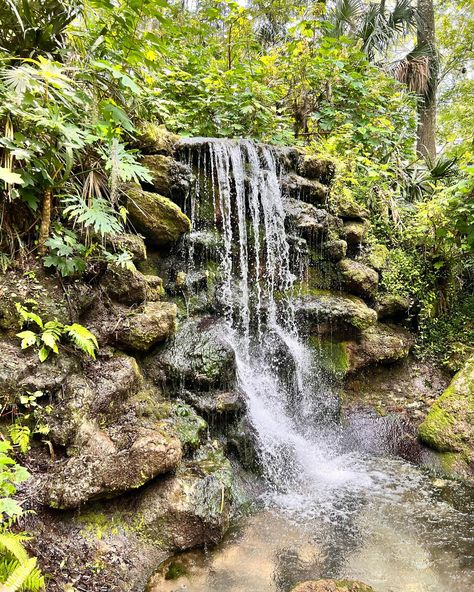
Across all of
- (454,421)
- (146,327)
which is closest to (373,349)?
(454,421)

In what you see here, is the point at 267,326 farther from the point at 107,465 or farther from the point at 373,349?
the point at 107,465

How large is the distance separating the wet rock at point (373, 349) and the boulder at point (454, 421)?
3.12ft

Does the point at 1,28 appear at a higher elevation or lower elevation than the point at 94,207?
higher

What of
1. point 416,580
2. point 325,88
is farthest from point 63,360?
point 325,88

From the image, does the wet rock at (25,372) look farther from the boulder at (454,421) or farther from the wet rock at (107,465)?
the boulder at (454,421)

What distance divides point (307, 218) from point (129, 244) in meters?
3.11

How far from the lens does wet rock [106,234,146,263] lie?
432 cm

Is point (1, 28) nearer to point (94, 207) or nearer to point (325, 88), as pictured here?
point (94, 207)

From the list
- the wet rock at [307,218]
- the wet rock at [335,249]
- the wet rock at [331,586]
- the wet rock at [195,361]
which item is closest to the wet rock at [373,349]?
the wet rock at [335,249]

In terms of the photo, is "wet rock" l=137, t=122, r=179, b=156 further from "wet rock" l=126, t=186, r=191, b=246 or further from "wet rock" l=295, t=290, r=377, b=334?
"wet rock" l=295, t=290, r=377, b=334

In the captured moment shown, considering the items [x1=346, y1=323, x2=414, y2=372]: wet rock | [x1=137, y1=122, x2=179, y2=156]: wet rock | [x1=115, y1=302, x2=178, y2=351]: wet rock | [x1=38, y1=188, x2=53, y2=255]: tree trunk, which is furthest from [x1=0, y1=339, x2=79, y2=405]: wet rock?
[x1=346, y1=323, x2=414, y2=372]: wet rock

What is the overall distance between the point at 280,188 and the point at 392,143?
404 cm

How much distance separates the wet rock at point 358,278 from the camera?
6.18m

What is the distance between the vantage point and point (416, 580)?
2.91 m
